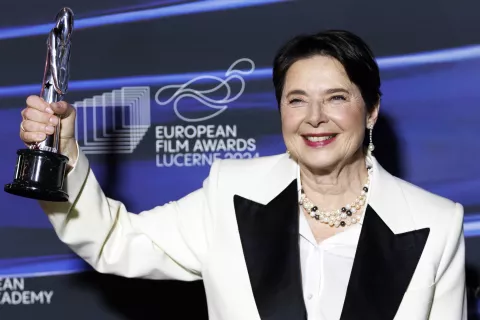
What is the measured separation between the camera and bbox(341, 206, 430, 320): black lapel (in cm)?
139

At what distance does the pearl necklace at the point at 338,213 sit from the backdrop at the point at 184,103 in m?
0.35

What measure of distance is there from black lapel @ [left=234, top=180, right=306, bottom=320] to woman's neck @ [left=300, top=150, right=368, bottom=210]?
0.04 metres

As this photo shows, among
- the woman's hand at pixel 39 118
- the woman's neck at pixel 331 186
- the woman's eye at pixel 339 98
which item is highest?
the woman's eye at pixel 339 98

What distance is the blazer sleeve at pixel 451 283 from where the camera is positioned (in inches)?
56.0

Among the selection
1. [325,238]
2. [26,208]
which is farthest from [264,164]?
[26,208]

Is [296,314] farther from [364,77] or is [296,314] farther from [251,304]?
[364,77]

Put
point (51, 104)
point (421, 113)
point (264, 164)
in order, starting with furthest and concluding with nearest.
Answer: point (421, 113)
point (264, 164)
point (51, 104)

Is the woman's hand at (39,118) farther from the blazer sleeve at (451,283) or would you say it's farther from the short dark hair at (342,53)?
the blazer sleeve at (451,283)

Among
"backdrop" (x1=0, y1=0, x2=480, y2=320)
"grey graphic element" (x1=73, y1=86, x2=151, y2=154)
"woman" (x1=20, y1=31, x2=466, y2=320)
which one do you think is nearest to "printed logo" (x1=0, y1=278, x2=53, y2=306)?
"backdrop" (x1=0, y1=0, x2=480, y2=320)

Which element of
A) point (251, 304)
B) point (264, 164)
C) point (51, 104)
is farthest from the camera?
point (264, 164)

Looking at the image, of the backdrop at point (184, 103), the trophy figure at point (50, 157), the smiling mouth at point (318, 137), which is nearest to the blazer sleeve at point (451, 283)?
the smiling mouth at point (318, 137)

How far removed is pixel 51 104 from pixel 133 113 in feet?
1.91

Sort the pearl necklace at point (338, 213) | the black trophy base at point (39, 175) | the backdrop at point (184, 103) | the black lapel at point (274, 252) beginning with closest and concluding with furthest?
the black trophy base at point (39, 175), the black lapel at point (274, 252), the pearl necklace at point (338, 213), the backdrop at point (184, 103)

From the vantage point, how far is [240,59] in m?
1.83
